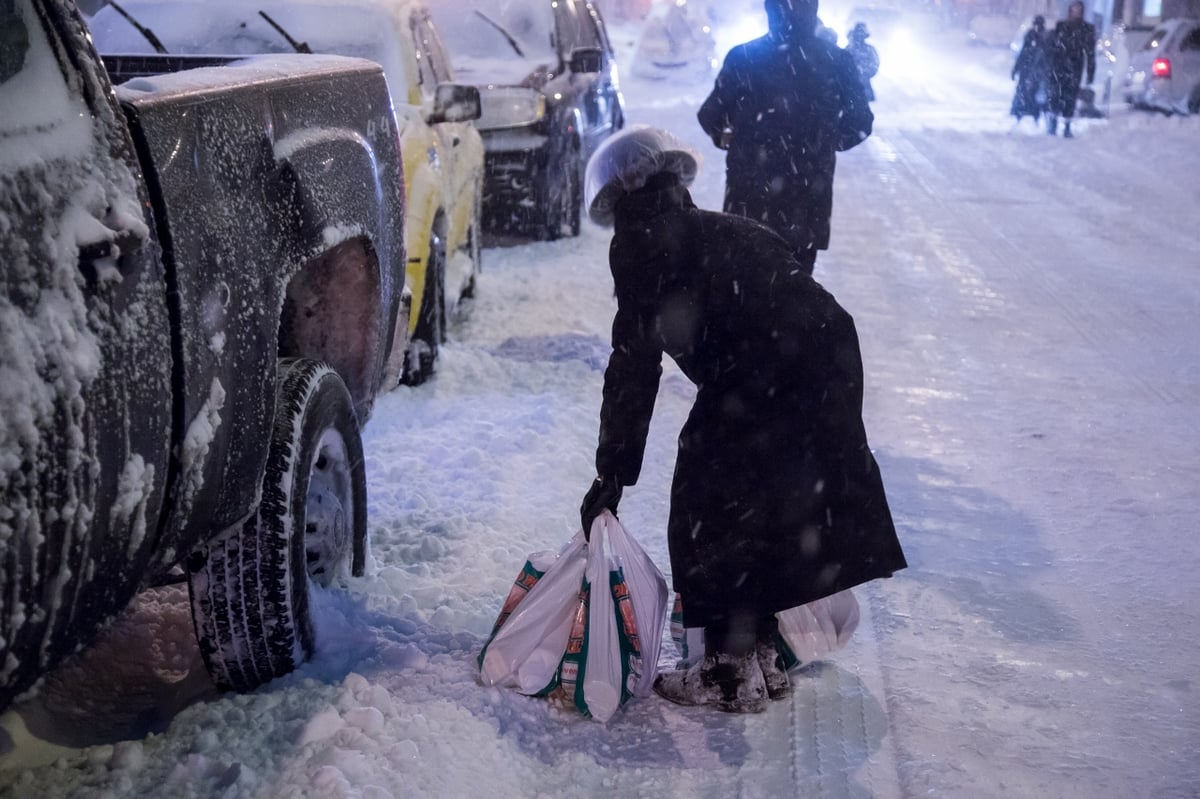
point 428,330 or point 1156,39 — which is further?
point 1156,39

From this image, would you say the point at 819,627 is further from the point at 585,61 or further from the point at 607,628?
the point at 585,61

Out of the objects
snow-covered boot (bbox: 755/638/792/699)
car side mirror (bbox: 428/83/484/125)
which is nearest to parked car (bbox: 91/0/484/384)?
car side mirror (bbox: 428/83/484/125)

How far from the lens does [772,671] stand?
344 centimetres

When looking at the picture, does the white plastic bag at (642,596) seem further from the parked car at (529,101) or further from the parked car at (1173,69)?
the parked car at (1173,69)

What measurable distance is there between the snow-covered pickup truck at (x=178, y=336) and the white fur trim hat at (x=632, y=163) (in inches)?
27.3

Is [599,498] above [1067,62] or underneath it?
above

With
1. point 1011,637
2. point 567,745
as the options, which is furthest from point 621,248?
point 1011,637

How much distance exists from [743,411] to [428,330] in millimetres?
3363

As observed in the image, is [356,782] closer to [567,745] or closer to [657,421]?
[567,745]

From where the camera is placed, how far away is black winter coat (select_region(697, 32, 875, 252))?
5.37 metres

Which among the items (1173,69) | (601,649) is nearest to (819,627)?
(601,649)

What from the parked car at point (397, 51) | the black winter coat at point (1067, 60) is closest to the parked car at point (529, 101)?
the parked car at point (397, 51)

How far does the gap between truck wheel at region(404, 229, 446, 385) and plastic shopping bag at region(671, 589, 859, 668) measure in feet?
9.88

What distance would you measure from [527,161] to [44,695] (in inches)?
272
